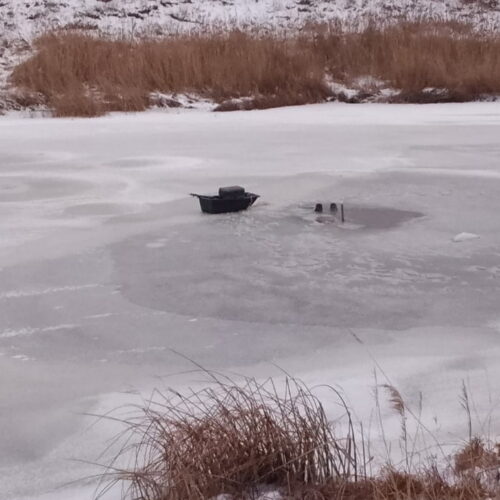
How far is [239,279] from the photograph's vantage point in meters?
3.19

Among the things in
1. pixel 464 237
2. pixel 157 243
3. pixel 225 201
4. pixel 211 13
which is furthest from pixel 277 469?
pixel 211 13

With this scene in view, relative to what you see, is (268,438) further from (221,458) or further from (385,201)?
(385,201)

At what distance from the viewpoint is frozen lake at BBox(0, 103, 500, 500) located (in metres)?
2.24

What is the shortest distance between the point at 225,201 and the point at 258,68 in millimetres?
5799

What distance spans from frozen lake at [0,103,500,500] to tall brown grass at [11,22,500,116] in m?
3.21

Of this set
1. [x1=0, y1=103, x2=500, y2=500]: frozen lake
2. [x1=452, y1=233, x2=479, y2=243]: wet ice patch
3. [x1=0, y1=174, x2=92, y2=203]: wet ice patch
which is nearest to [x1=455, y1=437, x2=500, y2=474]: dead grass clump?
[x1=0, y1=103, x2=500, y2=500]: frozen lake

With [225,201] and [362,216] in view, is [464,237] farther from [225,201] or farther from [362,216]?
[225,201]

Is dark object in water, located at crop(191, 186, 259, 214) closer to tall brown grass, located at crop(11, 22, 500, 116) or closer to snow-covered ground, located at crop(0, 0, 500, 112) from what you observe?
tall brown grass, located at crop(11, 22, 500, 116)

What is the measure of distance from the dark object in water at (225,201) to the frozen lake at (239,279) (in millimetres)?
58

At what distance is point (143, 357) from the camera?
8.02 ft

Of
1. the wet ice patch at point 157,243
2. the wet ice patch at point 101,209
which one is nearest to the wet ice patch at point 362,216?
the wet ice patch at point 157,243

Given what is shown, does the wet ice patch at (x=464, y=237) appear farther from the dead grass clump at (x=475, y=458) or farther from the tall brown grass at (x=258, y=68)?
the tall brown grass at (x=258, y=68)

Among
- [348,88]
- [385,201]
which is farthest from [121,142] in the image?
[348,88]

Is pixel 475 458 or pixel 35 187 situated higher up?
pixel 35 187
